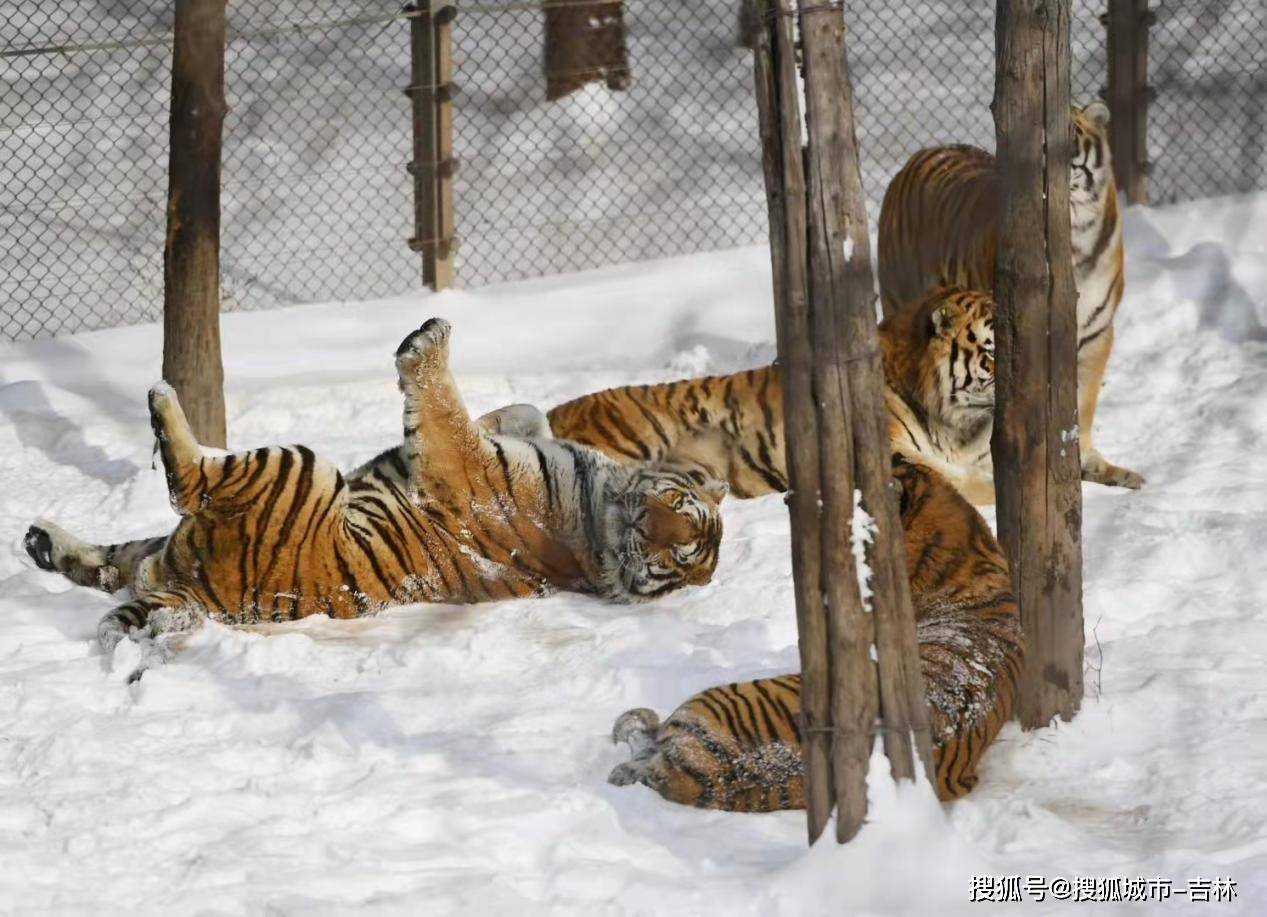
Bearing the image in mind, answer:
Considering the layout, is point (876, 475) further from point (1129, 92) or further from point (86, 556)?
point (1129, 92)

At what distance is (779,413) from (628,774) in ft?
9.57

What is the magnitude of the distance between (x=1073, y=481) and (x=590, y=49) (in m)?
8.68

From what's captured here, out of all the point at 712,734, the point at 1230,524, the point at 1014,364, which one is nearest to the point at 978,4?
the point at 1230,524

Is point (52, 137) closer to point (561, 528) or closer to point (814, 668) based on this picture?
point (561, 528)

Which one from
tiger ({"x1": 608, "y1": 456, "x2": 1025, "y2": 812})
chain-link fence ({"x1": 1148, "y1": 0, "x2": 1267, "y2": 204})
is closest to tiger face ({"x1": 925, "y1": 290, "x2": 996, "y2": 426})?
tiger ({"x1": 608, "y1": 456, "x2": 1025, "y2": 812})

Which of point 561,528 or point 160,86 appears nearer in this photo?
point 561,528

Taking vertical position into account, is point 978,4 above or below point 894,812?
above

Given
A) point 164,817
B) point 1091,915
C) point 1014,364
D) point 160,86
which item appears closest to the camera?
point 1091,915

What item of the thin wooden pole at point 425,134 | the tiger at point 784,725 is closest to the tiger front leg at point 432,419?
the tiger at point 784,725

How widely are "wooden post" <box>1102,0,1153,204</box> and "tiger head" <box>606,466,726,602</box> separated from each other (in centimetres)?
521

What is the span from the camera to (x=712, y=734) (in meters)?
3.88

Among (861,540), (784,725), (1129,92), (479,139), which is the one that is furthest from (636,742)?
(479,139)

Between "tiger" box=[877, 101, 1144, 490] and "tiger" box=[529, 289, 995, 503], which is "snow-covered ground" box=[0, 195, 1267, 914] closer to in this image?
"tiger" box=[529, 289, 995, 503]

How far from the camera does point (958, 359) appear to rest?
6.44m
